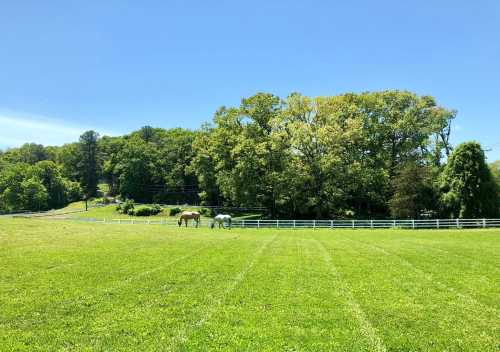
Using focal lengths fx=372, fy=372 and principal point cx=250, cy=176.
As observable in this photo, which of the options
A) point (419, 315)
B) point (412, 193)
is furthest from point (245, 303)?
point (412, 193)

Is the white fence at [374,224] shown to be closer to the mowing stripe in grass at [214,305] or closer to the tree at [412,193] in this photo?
the tree at [412,193]

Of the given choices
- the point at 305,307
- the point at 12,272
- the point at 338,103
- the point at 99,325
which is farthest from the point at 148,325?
the point at 338,103

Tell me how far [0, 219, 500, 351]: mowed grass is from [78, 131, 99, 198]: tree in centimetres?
11720

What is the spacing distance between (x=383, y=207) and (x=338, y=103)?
57.6 ft

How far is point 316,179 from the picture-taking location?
5106 centimetres

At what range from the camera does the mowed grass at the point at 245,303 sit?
20.6 ft

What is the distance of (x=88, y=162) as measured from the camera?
126938 millimetres

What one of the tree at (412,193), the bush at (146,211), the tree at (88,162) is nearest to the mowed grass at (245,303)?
the tree at (412,193)

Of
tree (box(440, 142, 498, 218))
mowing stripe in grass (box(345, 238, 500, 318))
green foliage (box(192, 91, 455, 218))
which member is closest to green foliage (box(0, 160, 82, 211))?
green foliage (box(192, 91, 455, 218))

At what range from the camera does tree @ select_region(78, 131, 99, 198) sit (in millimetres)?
123812

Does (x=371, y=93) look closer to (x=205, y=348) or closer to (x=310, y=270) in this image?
(x=310, y=270)

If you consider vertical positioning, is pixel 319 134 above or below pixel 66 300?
above

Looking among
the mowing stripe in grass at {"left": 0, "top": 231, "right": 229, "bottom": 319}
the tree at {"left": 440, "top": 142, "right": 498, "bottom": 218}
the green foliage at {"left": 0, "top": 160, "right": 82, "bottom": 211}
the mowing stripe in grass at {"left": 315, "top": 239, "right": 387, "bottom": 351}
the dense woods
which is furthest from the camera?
the green foliage at {"left": 0, "top": 160, "right": 82, "bottom": 211}

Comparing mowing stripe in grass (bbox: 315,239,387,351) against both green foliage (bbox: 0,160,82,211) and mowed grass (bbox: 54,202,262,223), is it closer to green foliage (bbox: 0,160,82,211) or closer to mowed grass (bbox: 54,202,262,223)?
mowed grass (bbox: 54,202,262,223)
